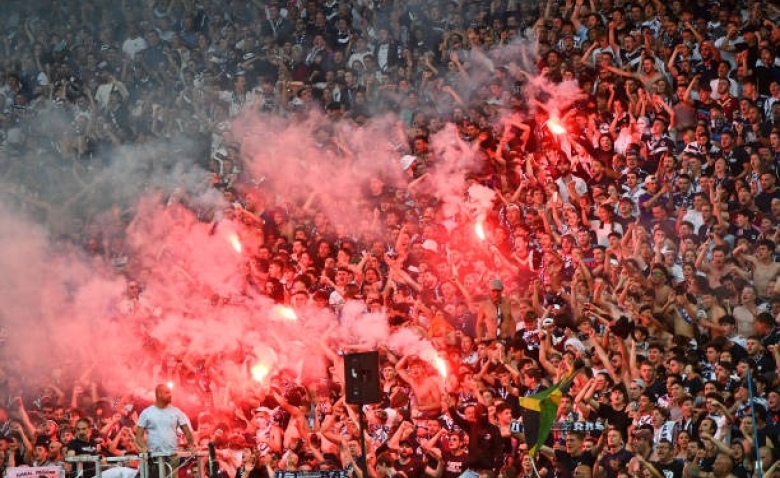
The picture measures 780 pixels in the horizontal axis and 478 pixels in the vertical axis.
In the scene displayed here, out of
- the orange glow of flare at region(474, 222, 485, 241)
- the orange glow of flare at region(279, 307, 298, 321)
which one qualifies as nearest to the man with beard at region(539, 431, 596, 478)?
the orange glow of flare at region(474, 222, 485, 241)

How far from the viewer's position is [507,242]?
1132cm

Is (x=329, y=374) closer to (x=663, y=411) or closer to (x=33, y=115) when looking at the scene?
(x=663, y=411)

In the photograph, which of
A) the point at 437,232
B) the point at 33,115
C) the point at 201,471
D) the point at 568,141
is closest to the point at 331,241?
the point at 437,232

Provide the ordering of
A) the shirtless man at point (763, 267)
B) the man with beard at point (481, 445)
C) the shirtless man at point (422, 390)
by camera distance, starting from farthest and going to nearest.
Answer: the shirtless man at point (422, 390) < the man with beard at point (481, 445) < the shirtless man at point (763, 267)

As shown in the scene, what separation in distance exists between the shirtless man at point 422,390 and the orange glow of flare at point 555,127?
8.82 feet

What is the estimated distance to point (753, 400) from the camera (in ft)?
29.2

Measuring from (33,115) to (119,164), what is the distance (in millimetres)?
1823

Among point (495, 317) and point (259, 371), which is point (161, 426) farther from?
point (495, 317)

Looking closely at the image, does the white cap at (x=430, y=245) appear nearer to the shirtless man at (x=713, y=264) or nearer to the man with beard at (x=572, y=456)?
the shirtless man at (x=713, y=264)

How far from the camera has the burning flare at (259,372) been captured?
1166 cm

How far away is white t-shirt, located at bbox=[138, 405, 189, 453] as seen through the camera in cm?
1002

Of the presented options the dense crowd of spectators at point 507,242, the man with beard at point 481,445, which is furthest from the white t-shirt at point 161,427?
the man with beard at point 481,445

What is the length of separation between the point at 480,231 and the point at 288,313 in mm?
2145

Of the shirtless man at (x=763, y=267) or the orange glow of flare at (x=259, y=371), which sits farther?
the orange glow of flare at (x=259, y=371)
